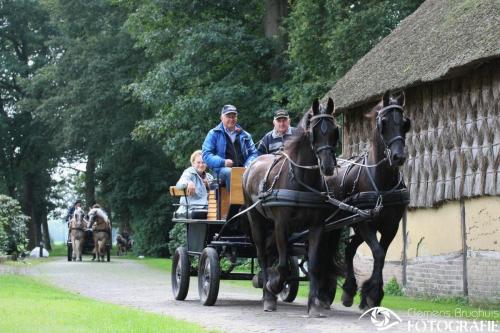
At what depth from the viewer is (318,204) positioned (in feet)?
41.2

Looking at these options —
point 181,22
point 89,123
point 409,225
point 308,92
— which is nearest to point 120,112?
point 89,123

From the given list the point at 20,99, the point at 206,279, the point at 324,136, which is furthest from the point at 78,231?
the point at 324,136

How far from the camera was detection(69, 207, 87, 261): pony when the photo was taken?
37.7m

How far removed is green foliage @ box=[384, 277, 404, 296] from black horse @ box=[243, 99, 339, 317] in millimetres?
6004

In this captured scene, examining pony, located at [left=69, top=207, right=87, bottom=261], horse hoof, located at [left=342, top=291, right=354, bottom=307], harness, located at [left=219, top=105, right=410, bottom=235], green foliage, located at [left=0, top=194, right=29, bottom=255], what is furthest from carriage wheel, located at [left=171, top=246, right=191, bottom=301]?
pony, located at [left=69, top=207, right=87, bottom=261]

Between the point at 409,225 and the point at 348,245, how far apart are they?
6.00 metres

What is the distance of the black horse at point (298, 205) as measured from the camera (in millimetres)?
12250

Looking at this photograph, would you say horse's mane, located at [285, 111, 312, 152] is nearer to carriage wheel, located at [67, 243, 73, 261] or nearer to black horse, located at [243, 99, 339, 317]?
black horse, located at [243, 99, 339, 317]

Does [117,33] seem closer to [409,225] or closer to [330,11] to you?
[330,11]

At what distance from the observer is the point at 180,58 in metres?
32.4

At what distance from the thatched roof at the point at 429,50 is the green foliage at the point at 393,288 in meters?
3.55

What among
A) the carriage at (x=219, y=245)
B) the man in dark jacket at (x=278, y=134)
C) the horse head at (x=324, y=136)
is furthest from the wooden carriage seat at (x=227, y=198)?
the horse head at (x=324, y=136)

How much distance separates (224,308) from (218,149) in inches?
94.8

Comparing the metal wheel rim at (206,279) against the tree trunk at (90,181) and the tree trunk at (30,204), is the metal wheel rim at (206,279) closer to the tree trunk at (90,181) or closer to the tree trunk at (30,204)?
the tree trunk at (90,181)
